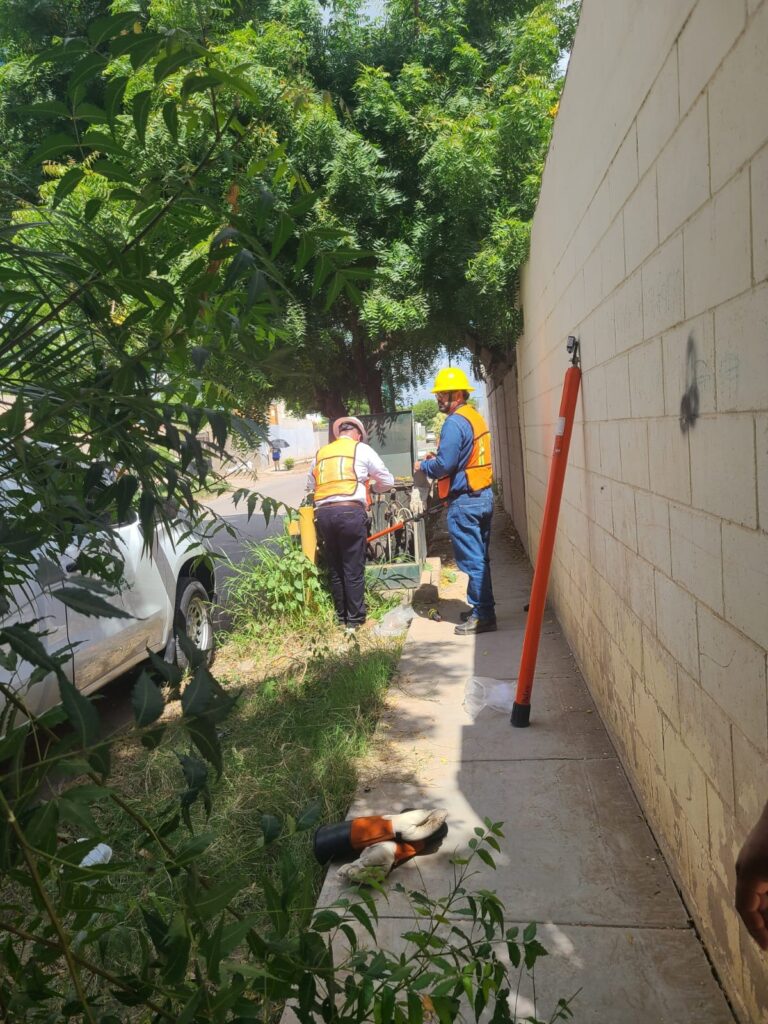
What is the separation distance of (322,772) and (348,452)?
3322mm

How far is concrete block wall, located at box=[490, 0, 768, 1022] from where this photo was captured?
1743 millimetres

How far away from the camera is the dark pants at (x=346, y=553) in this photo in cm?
644

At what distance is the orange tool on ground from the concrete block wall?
0.38ft

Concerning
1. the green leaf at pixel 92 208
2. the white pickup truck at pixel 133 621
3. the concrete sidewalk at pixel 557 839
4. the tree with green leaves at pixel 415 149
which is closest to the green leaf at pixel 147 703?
the green leaf at pixel 92 208

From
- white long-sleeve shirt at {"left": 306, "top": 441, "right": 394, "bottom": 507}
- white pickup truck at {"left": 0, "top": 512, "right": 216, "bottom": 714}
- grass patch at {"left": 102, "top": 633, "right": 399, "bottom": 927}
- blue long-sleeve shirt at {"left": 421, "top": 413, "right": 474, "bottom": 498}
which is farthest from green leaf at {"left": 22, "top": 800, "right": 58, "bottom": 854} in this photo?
white long-sleeve shirt at {"left": 306, "top": 441, "right": 394, "bottom": 507}

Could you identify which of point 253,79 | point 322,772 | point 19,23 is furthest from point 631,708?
point 19,23

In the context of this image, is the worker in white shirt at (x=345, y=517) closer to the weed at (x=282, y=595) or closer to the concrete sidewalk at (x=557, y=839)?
the weed at (x=282, y=595)

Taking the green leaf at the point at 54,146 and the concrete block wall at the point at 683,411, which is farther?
the concrete block wall at the point at 683,411

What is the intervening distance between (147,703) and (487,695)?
3.95 metres

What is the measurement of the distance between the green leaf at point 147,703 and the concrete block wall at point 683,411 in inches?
51.4

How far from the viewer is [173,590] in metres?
5.63

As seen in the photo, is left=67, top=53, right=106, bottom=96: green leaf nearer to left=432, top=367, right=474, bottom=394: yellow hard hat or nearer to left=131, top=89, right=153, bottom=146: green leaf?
left=131, top=89, right=153, bottom=146: green leaf

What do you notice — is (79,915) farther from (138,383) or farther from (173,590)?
(173,590)

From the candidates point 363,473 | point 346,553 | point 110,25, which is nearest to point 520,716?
point 346,553
